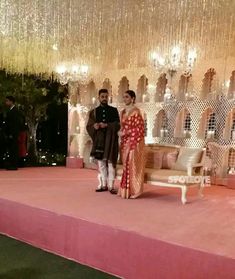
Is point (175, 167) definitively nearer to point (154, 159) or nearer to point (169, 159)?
point (169, 159)

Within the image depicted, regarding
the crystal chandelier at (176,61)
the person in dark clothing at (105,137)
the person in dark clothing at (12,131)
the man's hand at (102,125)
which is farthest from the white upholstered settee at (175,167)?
the person in dark clothing at (12,131)

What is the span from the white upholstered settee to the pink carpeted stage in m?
0.23

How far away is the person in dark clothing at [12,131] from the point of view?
7262mm

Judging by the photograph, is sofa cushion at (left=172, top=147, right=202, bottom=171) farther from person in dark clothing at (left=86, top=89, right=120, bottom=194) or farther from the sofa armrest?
person in dark clothing at (left=86, top=89, right=120, bottom=194)

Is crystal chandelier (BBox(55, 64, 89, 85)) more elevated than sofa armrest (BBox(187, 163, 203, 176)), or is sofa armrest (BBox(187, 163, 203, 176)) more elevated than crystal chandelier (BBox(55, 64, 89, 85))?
crystal chandelier (BBox(55, 64, 89, 85))

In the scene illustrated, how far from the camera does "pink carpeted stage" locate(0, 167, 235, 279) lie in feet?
9.25

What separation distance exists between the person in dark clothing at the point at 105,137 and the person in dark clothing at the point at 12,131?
2.62 m

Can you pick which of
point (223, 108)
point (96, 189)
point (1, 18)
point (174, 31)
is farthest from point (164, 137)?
point (1, 18)

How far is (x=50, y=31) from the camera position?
23.6ft

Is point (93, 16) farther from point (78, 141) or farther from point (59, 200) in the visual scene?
point (59, 200)

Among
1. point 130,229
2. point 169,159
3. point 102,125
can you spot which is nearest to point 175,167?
point 169,159

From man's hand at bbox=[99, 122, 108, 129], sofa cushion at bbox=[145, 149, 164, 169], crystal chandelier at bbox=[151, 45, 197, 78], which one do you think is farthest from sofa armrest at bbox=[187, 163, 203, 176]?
crystal chandelier at bbox=[151, 45, 197, 78]

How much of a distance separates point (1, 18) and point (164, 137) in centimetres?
372

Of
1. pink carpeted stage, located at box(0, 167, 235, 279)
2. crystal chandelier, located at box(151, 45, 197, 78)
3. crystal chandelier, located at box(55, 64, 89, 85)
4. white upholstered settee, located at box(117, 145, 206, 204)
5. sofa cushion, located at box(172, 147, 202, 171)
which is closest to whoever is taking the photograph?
pink carpeted stage, located at box(0, 167, 235, 279)
